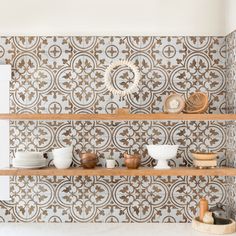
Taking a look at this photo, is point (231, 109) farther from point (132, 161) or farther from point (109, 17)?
point (109, 17)

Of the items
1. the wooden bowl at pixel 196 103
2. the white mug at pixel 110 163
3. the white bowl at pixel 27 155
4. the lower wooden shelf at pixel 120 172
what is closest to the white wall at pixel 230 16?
the wooden bowl at pixel 196 103

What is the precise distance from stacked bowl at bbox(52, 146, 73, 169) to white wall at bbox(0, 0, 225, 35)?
0.92 m

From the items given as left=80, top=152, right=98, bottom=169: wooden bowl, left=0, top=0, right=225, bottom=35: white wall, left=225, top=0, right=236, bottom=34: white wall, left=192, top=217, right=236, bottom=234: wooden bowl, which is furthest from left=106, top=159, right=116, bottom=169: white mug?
left=225, top=0, right=236, bottom=34: white wall

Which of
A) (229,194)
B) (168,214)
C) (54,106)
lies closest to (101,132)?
(54,106)

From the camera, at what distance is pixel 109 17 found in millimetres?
2930

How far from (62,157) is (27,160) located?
0.82 ft

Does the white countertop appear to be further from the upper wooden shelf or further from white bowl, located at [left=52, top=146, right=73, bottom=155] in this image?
the upper wooden shelf

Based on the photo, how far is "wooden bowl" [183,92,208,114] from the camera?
2.69 meters

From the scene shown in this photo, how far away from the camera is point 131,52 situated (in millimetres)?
2906

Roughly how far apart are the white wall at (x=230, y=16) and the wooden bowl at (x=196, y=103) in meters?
0.55

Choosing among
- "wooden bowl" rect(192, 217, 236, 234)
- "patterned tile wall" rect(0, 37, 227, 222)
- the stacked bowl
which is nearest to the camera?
"wooden bowl" rect(192, 217, 236, 234)

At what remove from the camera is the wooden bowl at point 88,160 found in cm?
269

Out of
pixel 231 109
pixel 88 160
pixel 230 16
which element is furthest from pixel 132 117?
pixel 230 16

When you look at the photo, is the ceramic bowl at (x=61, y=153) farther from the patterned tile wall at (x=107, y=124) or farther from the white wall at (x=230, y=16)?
the white wall at (x=230, y=16)
